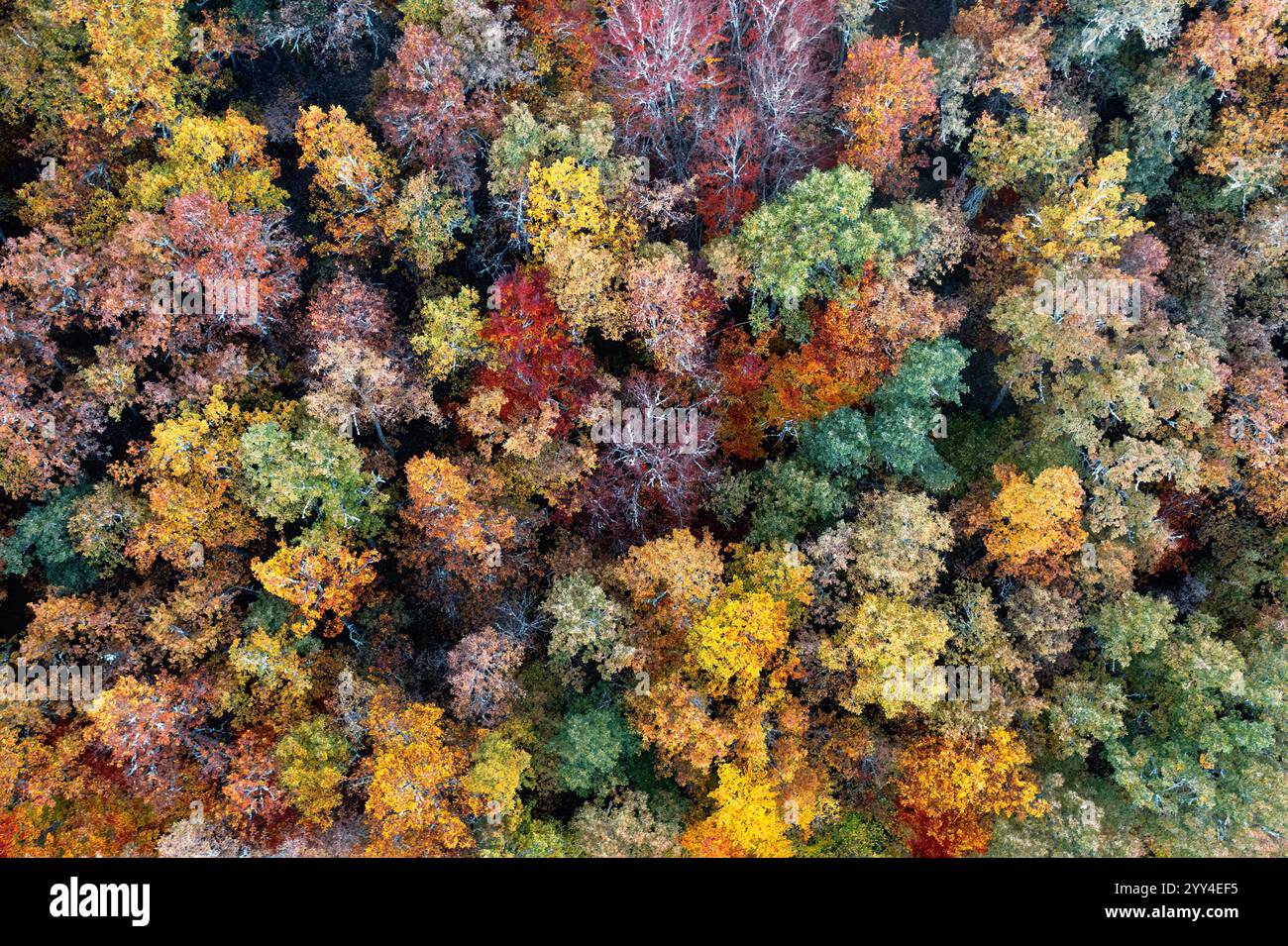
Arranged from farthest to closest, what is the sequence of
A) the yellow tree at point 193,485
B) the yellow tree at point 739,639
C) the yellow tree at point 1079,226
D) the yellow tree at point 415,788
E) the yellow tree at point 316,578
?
the yellow tree at point 1079,226
the yellow tree at point 193,485
the yellow tree at point 739,639
the yellow tree at point 316,578
the yellow tree at point 415,788

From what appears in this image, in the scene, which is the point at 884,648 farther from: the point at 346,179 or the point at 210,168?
the point at 210,168

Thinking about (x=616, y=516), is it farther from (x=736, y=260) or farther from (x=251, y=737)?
(x=251, y=737)

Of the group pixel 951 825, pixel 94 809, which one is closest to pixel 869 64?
pixel 951 825
